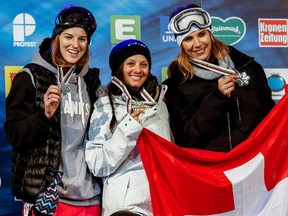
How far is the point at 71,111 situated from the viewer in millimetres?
3188

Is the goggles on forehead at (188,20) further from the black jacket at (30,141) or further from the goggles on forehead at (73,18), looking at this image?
the black jacket at (30,141)

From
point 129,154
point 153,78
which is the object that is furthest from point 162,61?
point 129,154

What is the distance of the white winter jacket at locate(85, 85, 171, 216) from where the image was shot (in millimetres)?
3076

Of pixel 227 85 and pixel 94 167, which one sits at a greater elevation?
pixel 227 85

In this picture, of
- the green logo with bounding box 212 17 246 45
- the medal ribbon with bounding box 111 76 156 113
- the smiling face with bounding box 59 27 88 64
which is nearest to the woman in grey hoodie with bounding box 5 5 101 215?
the smiling face with bounding box 59 27 88 64

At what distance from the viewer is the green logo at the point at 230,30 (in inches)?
162

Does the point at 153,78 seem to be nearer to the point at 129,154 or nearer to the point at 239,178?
the point at 129,154

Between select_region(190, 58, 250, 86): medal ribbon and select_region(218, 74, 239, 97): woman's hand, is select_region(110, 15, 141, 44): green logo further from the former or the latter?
select_region(218, 74, 239, 97): woman's hand

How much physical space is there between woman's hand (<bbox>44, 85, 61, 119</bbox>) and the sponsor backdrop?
0.89m

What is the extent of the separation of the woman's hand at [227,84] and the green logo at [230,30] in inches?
37.8

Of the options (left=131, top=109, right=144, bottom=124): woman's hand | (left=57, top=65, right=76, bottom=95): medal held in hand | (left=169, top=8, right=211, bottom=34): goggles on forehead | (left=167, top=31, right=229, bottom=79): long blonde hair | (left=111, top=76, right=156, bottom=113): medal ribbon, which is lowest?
(left=131, top=109, right=144, bottom=124): woman's hand

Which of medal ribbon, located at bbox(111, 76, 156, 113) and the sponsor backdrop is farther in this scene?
the sponsor backdrop

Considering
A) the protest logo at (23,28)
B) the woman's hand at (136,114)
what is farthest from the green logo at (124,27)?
the woman's hand at (136,114)

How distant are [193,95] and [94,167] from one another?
0.65 m
